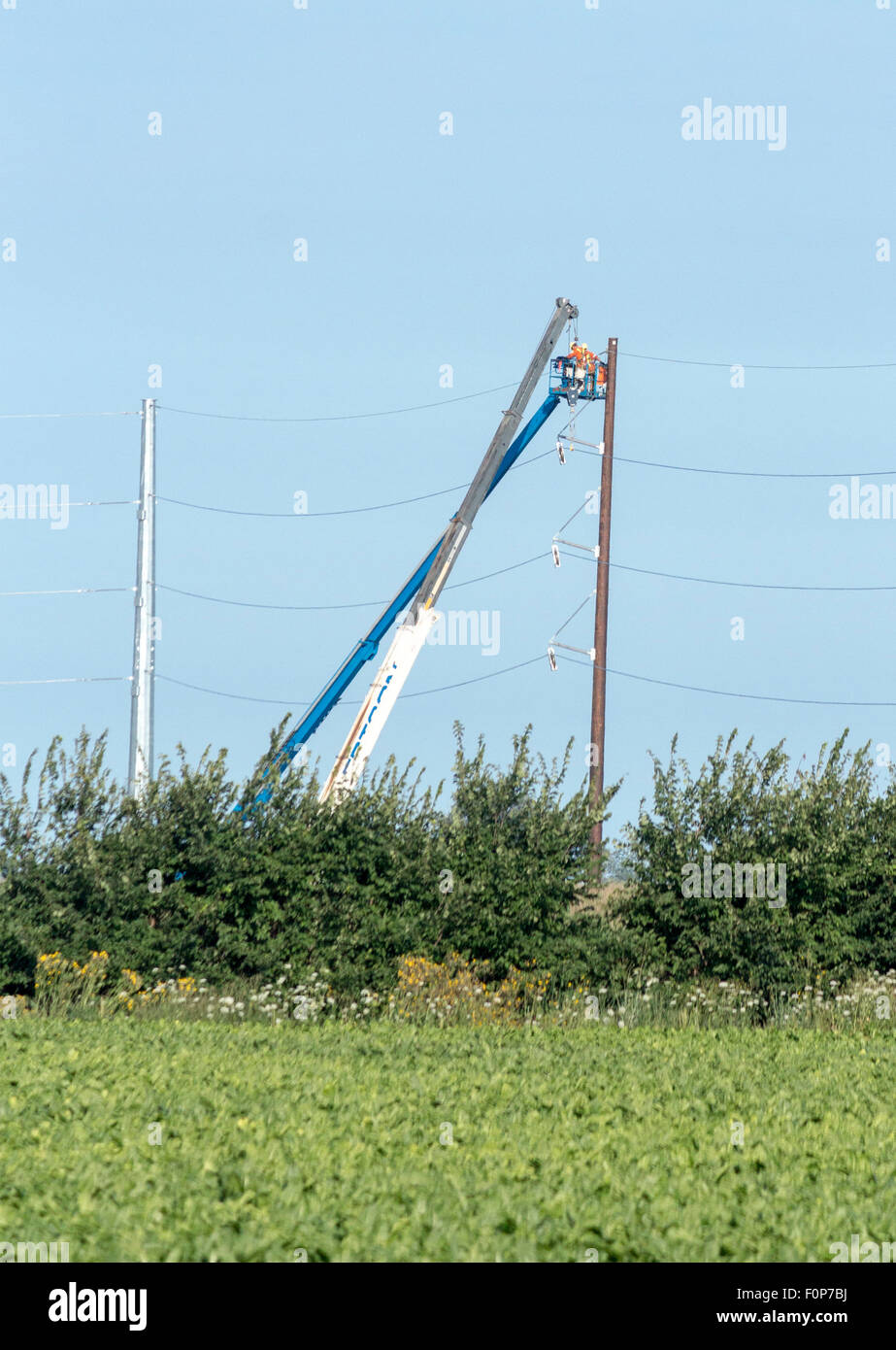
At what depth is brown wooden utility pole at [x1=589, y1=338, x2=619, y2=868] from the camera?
2783 cm

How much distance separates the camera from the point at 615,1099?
1091 centimetres

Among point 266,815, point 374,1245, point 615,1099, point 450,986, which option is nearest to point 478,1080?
point 615,1099

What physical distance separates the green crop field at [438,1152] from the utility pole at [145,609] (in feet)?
41.2

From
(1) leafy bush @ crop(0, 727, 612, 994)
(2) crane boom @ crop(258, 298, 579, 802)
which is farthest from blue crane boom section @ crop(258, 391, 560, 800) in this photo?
(1) leafy bush @ crop(0, 727, 612, 994)

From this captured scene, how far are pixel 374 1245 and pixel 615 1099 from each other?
4.73 metres

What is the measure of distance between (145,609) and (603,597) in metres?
9.51

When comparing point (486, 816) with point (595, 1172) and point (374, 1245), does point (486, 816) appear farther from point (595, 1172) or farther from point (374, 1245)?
point (374, 1245)

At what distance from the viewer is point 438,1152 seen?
872cm

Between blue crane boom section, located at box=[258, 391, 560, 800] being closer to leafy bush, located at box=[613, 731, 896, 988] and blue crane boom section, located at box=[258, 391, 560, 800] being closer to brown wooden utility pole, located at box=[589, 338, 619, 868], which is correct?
brown wooden utility pole, located at box=[589, 338, 619, 868]

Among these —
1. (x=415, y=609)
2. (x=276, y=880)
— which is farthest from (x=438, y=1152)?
(x=415, y=609)

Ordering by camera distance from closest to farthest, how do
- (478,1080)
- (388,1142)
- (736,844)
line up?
(388,1142)
(478,1080)
(736,844)

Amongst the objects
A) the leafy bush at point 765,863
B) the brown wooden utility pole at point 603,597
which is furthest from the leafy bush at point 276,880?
the brown wooden utility pole at point 603,597

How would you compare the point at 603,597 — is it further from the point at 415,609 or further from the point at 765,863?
the point at 765,863
